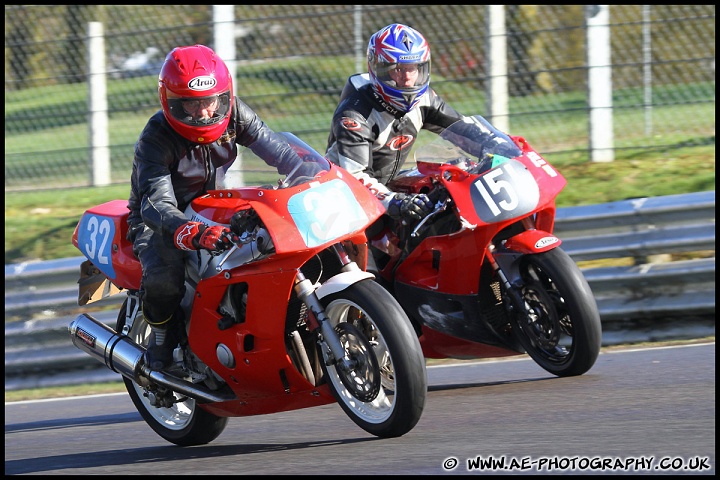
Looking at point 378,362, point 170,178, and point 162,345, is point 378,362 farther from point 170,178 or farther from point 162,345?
point 170,178

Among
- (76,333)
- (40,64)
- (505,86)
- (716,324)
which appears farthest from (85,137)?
(716,324)

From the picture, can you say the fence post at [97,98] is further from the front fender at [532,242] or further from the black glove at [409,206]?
the front fender at [532,242]

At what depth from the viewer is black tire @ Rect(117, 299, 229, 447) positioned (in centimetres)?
588

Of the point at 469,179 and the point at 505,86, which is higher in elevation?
the point at 469,179

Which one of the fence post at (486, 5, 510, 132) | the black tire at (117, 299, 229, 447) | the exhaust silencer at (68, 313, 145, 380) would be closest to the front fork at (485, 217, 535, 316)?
the black tire at (117, 299, 229, 447)

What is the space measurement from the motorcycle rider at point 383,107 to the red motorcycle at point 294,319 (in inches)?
43.2

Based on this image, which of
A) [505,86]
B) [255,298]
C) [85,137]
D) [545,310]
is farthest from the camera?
[85,137]

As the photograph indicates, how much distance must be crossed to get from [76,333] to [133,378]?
0.57 m

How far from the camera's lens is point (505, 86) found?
31.8 feet

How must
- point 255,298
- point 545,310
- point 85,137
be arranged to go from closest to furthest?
1. point 255,298
2. point 545,310
3. point 85,137

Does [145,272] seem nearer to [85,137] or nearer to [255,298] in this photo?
[255,298]

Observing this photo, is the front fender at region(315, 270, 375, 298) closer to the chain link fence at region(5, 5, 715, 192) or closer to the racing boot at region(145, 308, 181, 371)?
the racing boot at region(145, 308, 181, 371)

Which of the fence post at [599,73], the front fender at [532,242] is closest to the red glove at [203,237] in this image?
the front fender at [532,242]

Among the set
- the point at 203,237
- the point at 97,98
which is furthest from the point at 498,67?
the point at 203,237
